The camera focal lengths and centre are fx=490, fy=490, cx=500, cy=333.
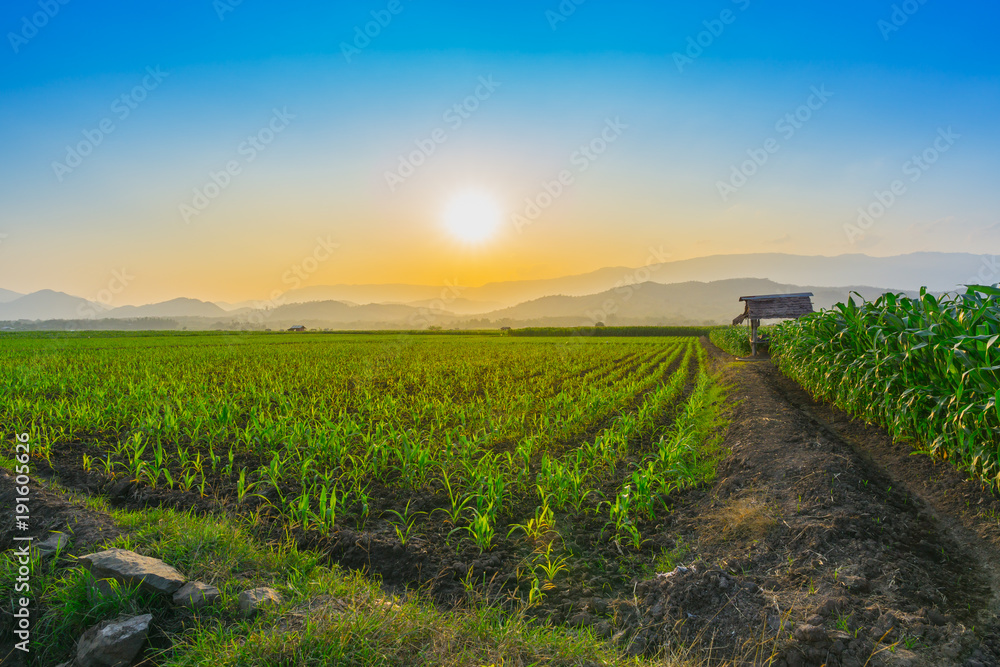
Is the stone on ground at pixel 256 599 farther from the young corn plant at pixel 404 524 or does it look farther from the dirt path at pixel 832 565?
the dirt path at pixel 832 565

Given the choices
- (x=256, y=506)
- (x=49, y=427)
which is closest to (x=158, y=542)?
(x=256, y=506)

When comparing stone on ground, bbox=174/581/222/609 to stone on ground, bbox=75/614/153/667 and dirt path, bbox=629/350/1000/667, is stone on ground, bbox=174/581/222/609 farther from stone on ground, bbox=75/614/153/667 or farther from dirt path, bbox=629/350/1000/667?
dirt path, bbox=629/350/1000/667

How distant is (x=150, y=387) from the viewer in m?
10.9

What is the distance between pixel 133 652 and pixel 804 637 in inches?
148

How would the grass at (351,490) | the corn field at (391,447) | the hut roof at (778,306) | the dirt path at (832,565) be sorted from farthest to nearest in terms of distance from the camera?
the hut roof at (778,306) < the corn field at (391,447) < the dirt path at (832,565) < the grass at (351,490)

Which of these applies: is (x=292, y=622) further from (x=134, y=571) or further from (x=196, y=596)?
(x=134, y=571)

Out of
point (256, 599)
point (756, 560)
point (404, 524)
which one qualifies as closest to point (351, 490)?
point (404, 524)

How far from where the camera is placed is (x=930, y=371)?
19.6 feet

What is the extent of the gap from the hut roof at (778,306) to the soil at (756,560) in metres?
18.9

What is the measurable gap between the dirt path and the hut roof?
61.3 ft

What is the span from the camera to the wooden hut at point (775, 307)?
75.7 feet

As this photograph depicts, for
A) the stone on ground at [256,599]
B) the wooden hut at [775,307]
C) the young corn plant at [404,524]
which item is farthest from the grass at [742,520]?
the wooden hut at [775,307]

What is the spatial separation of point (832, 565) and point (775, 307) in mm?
22939

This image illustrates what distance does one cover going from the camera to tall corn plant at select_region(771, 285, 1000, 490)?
486cm
